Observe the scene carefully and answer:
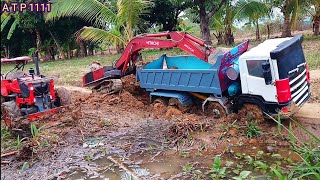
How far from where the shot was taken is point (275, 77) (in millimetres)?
6070

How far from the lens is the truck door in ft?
20.5

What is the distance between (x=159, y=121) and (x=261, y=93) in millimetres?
2429

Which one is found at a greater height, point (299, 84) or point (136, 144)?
point (299, 84)

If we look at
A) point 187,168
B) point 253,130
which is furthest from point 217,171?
point 253,130

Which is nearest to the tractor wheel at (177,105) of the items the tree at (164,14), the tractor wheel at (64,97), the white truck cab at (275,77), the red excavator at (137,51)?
the red excavator at (137,51)

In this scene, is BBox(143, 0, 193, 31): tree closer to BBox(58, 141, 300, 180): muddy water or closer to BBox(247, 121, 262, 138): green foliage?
BBox(247, 121, 262, 138): green foliage

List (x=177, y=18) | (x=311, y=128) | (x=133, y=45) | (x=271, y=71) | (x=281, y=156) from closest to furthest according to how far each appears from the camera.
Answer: (x=281, y=156)
(x=271, y=71)
(x=311, y=128)
(x=133, y=45)
(x=177, y=18)

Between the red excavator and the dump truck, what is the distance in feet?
1.86

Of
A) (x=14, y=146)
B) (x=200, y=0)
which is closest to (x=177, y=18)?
(x=200, y=0)

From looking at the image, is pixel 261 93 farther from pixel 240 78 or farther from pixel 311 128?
pixel 311 128

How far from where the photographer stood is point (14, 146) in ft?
20.3

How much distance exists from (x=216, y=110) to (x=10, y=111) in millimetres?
4321

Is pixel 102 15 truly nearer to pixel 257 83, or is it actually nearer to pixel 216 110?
pixel 216 110

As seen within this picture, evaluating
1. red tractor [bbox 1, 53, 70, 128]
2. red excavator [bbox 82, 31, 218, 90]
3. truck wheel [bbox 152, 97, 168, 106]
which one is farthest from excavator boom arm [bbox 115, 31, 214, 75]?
red tractor [bbox 1, 53, 70, 128]
